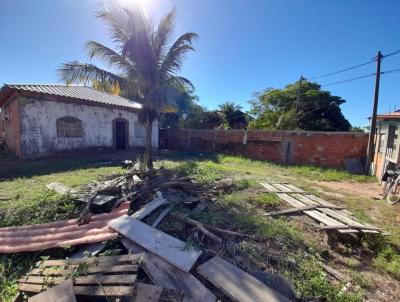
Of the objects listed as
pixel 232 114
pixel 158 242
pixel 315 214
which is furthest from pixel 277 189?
pixel 232 114

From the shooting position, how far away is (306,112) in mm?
20969

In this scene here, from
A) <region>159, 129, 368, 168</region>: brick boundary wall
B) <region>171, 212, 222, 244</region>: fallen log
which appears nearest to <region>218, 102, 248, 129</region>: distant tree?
<region>159, 129, 368, 168</region>: brick boundary wall

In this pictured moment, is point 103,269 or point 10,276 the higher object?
point 103,269

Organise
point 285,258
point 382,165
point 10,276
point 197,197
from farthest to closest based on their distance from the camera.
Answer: point 382,165, point 197,197, point 285,258, point 10,276

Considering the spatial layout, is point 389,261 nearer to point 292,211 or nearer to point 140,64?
point 292,211

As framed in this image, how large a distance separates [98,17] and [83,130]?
6.14m

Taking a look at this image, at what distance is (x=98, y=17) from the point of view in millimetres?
7113

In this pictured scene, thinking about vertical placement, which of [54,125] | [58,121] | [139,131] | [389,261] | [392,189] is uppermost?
[58,121]

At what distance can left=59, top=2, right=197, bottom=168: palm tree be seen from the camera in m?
7.12

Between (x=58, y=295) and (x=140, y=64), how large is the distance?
693 cm

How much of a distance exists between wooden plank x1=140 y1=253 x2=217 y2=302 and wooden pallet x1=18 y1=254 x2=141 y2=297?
6.1 inches

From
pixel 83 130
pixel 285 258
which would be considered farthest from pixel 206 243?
pixel 83 130

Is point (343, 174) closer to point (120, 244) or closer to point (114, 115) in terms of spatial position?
point (120, 244)

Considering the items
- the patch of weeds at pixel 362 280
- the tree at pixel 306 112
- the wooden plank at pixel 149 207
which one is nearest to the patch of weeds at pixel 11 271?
the wooden plank at pixel 149 207
